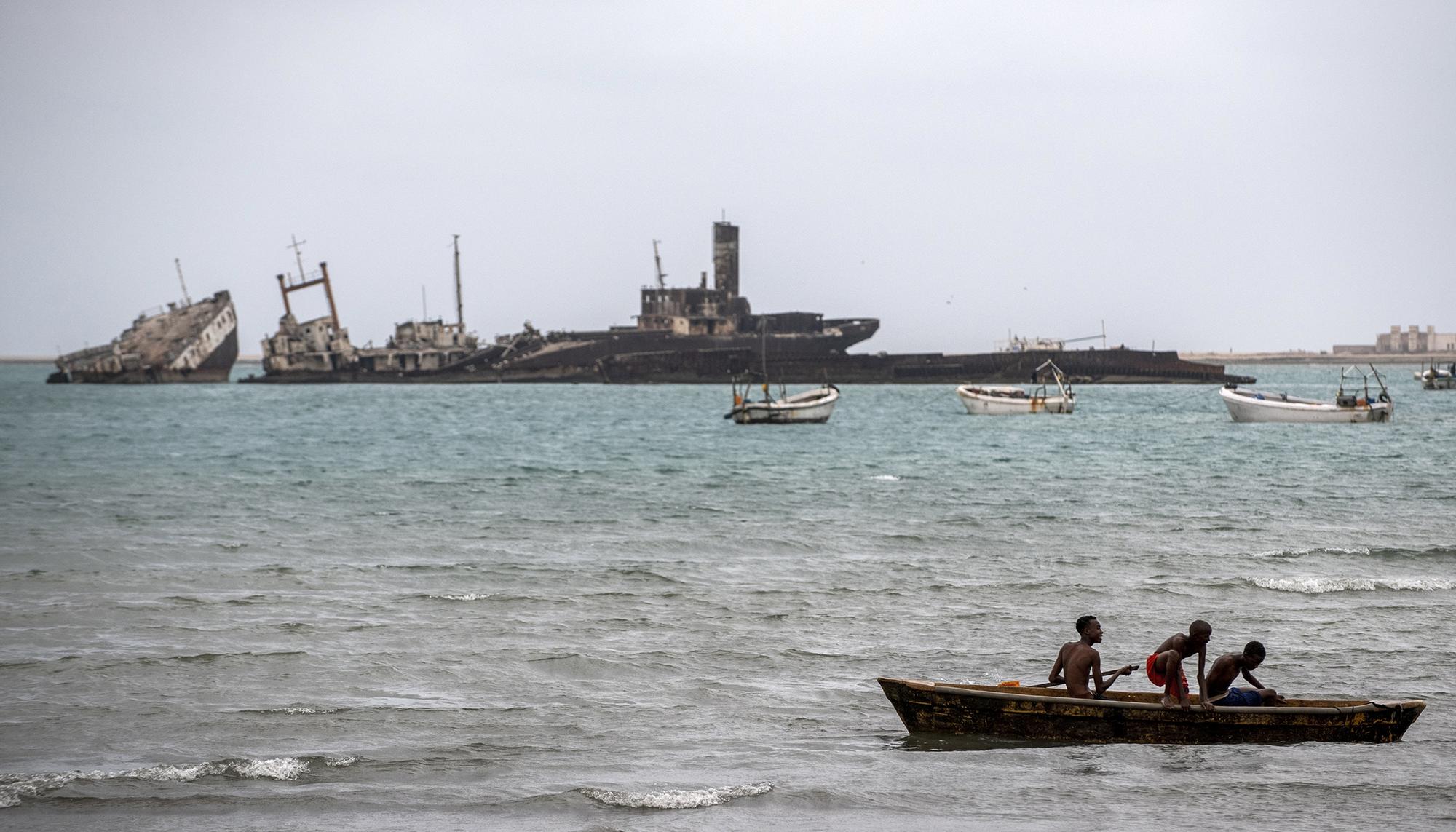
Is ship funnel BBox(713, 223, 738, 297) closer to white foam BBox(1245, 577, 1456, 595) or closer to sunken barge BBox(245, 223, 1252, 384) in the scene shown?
sunken barge BBox(245, 223, 1252, 384)

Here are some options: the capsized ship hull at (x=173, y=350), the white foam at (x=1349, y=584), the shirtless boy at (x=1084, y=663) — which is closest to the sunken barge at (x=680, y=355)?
the capsized ship hull at (x=173, y=350)

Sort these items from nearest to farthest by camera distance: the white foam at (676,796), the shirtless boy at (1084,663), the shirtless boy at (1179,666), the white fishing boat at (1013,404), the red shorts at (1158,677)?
the white foam at (676,796) → the shirtless boy at (1179,666) → the red shorts at (1158,677) → the shirtless boy at (1084,663) → the white fishing boat at (1013,404)

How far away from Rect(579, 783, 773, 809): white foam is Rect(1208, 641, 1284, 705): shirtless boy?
401 centimetres

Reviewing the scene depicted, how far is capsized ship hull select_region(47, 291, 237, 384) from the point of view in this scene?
13775cm

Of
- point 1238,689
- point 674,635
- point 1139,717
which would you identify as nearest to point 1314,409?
point 674,635

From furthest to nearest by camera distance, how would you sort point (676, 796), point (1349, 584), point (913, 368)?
point (913, 368), point (1349, 584), point (676, 796)

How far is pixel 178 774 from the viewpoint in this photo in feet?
35.8

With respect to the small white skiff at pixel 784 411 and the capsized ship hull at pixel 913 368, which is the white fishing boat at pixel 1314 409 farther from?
the capsized ship hull at pixel 913 368

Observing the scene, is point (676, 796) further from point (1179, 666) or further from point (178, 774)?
point (1179, 666)

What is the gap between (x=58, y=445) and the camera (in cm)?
5362

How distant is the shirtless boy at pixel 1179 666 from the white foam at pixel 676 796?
352 cm

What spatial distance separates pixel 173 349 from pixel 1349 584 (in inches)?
5358

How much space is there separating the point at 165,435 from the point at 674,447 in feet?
81.5

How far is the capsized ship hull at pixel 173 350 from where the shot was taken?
138m
